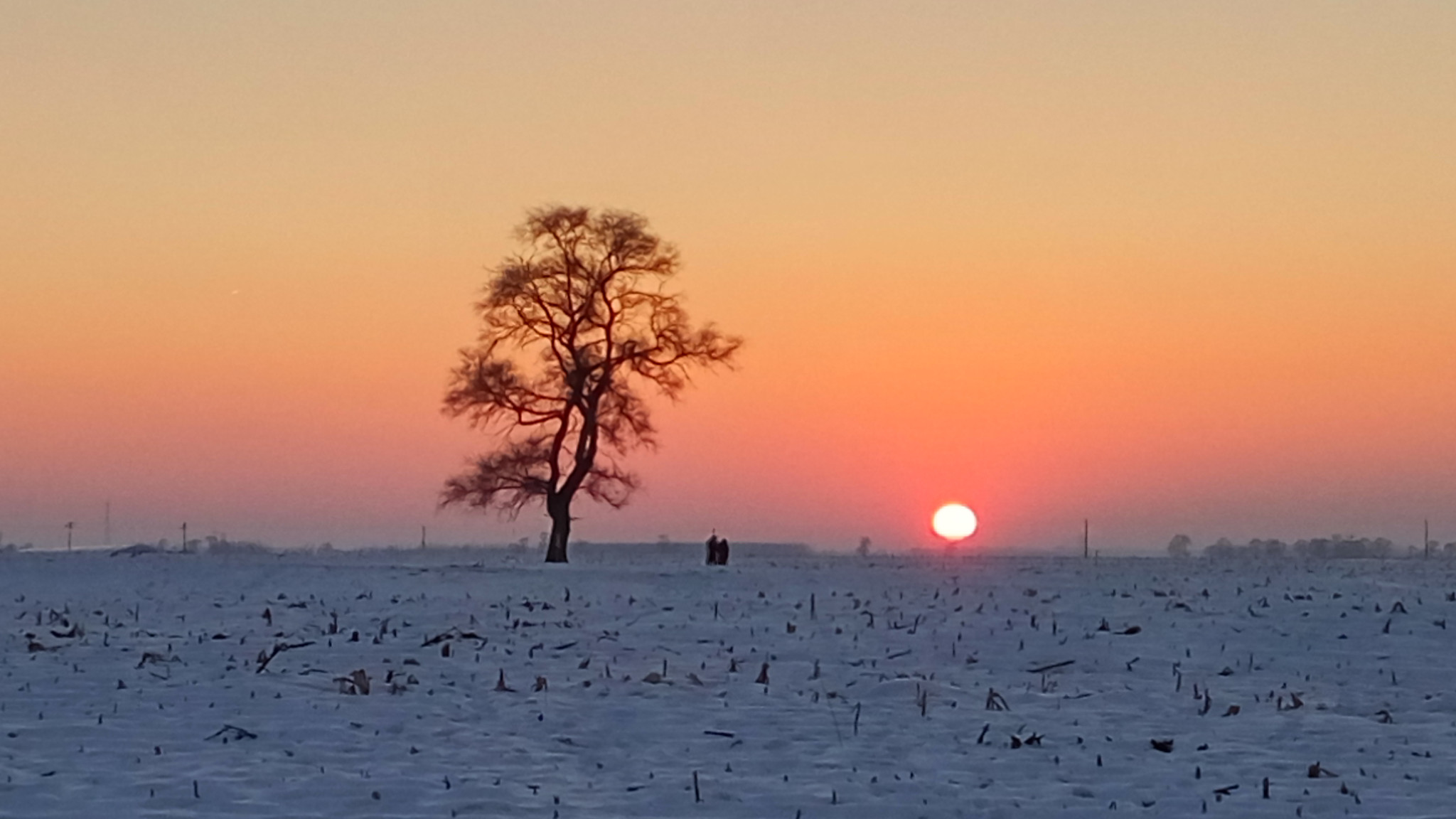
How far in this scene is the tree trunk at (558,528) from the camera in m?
47.8

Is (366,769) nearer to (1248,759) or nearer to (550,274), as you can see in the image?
(1248,759)

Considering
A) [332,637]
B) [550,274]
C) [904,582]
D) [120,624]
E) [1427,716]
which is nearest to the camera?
[1427,716]

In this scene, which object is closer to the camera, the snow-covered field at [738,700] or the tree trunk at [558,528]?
the snow-covered field at [738,700]

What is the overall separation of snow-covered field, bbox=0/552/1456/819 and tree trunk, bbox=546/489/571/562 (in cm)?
1980

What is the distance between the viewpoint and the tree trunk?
4781 cm

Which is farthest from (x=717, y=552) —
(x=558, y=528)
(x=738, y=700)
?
(x=738, y=700)

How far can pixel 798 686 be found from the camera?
56.4 ft

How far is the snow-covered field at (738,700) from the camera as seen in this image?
40.0 feet

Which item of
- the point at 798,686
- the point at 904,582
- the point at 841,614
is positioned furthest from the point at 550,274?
the point at 798,686

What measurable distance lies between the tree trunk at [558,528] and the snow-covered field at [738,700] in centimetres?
1980

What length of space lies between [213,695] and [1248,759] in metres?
10.8

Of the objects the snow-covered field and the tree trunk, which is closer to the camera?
the snow-covered field

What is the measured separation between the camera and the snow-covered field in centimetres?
1218

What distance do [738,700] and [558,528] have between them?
33.2 meters
